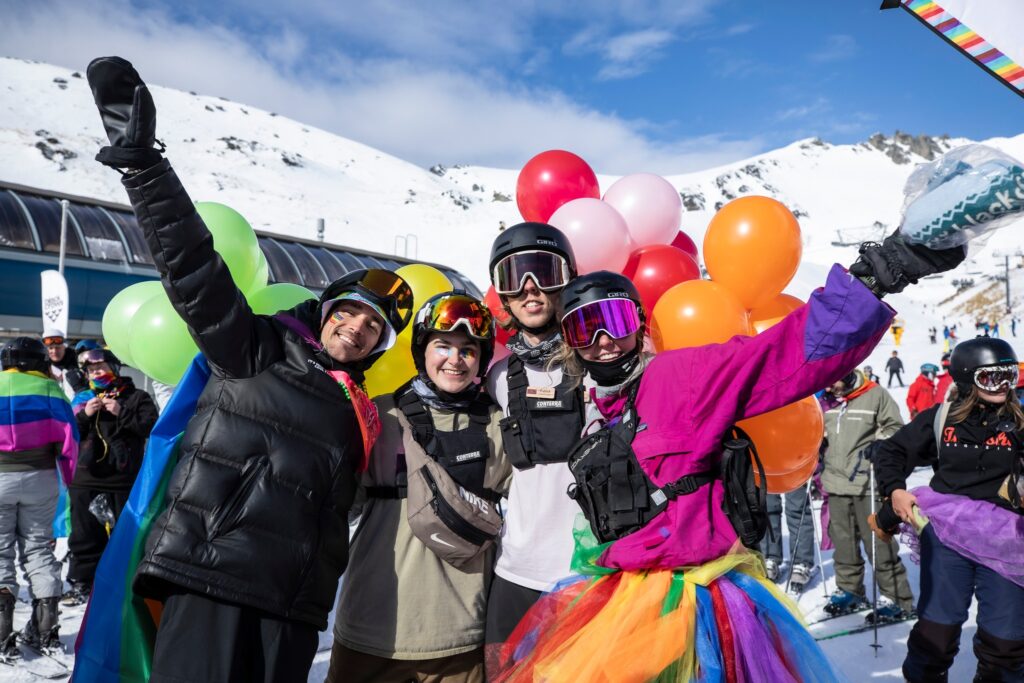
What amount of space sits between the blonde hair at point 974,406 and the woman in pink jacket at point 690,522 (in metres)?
2.39

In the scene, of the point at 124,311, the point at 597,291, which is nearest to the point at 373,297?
the point at 597,291

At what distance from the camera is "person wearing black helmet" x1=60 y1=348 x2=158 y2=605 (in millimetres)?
5379

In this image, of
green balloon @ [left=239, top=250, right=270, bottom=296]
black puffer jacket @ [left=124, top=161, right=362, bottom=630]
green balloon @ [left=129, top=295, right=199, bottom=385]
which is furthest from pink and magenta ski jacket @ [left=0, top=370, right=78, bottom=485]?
black puffer jacket @ [left=124, top=161, right=362, bottom=630]

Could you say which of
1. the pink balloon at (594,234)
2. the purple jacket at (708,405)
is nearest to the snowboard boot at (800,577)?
the pink balloon at (594,234)

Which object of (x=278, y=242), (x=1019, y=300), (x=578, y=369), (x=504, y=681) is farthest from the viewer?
(x=1019, y=300)

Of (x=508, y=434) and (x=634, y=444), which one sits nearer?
(x=634, y=444)

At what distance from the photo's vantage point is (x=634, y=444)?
80.7 inches

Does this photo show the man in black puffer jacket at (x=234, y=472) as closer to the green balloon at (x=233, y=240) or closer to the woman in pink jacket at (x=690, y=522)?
the woman in pink jacket at (x=690, y=522)

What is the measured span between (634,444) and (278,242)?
15577 millimetres

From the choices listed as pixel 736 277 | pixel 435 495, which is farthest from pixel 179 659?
pixel 736 277

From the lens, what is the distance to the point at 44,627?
4.68 meters

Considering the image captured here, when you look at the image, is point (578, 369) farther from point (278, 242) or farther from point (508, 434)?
point (278, 242)

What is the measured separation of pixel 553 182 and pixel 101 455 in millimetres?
4367

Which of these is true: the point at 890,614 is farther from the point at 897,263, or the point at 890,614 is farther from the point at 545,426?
the point at 897,263
